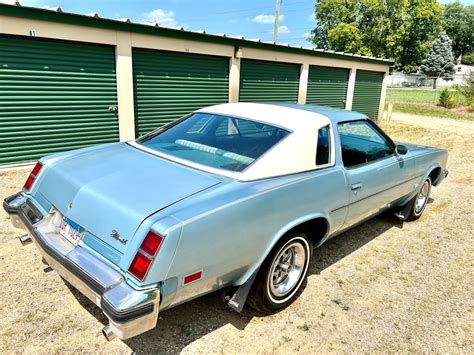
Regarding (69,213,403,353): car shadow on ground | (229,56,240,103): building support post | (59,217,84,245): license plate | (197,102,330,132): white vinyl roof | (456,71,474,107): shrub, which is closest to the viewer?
(59,217,84,245): license plate

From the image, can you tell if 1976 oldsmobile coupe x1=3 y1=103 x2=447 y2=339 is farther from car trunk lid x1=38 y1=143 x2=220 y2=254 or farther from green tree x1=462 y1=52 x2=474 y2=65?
green tree x1=462 y1=52 x2=474 y2=65

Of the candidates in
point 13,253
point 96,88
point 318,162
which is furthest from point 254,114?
point 96,88

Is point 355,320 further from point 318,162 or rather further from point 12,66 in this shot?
point 12,66

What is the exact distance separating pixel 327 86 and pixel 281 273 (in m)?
11.1

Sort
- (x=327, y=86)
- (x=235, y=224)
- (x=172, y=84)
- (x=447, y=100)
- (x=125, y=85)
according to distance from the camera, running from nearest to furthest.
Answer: (x=235, y=224) < (x=125, y=85) < (x=172, y=84) < (x=327, y=86) < (x=447, y=100)

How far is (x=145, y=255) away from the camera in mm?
1929

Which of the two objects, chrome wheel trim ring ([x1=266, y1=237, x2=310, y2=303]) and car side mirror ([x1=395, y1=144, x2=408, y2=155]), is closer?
chrome wheel trim ring ([x1=266, y1=237, x2=310, y2=303])

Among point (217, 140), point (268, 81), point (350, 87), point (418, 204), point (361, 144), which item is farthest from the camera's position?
point (350, 87)

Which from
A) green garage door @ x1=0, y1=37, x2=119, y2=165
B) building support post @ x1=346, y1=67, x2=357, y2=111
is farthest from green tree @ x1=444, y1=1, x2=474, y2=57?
green garage door @ x1=0, y1=37, x2=119, y2=165

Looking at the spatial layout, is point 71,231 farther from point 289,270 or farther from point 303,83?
point 303,83

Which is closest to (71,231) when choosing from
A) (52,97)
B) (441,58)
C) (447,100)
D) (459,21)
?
(52,97)

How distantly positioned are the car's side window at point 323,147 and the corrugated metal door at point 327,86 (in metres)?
9.39

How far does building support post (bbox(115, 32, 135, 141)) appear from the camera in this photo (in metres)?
7.29

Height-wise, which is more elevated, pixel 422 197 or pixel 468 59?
pixel 468 59
